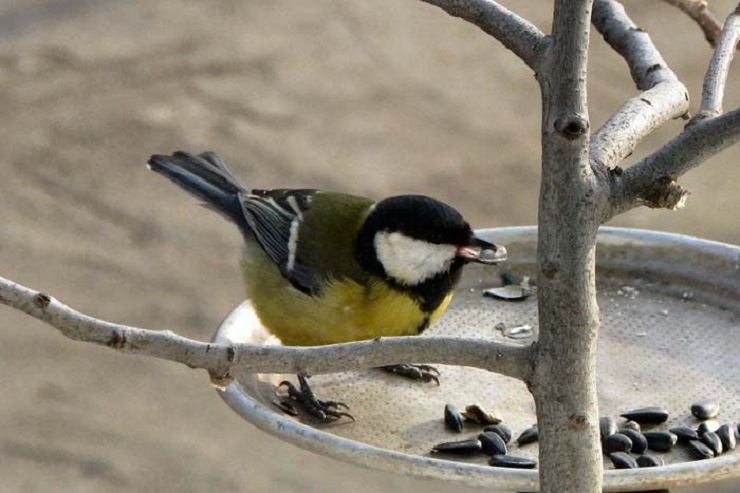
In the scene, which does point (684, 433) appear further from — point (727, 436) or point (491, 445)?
point (491, 445)

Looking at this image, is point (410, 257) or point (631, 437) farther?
point (410, 257)

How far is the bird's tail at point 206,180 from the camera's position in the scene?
112 inches

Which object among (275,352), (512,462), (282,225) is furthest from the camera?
(282,225)

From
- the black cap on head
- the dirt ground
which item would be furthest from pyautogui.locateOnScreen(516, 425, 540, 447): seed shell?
the dirt ground

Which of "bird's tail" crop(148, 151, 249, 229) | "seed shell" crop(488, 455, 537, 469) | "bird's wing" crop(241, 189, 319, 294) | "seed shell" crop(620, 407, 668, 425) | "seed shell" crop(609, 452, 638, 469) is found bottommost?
"seed shell" crop(488, 455, 537, 469)

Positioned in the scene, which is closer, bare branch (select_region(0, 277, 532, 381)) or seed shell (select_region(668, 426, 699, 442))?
bare branch (select_region(0, 277, 532, 381))

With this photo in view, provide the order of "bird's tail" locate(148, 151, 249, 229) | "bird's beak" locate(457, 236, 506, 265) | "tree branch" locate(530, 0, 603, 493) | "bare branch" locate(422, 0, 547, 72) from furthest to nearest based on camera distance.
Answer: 1. "bird's tail" locate(148, 151, 249, 229)
2. "bird's beak" locate(457, 236, 506, 265)
3. "bare branch" locate(422, 0, 547, 72)
4. "tree branch" locate(530, 0, 603, 493)

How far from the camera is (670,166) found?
1.26m

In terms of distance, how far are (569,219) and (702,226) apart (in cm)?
372

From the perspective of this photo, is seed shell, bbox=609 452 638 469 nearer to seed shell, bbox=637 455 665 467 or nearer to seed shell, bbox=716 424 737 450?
seed shell, bbox=637 455 665 467

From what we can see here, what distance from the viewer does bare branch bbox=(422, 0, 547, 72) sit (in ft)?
4.27

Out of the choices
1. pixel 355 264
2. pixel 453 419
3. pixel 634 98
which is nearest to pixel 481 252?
pixel 355 264

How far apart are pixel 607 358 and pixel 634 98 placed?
1.74 feet

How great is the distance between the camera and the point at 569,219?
1204 mm
